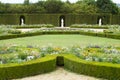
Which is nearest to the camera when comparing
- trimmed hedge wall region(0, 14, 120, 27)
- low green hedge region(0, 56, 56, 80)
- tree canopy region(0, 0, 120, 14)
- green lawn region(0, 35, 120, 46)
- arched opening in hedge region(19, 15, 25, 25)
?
low green hedge region(0, 56, 56, 80)

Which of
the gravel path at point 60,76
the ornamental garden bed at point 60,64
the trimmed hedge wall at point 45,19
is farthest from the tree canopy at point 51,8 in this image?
the gravel path at point 60,76

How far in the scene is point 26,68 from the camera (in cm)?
848

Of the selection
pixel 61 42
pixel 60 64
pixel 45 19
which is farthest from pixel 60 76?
pixel 45 19

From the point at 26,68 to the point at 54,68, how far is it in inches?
50.1

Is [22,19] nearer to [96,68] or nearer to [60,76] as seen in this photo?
[60,76]

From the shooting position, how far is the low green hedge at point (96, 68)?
8.13 m

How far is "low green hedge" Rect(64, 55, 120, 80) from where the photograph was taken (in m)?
8.13

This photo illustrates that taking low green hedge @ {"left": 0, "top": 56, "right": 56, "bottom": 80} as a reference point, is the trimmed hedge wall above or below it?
above

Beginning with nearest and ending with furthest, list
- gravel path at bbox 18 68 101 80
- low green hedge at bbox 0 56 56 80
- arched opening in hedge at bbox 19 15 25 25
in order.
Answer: low green hedge at bbox 0 56 56 80
gravel path at bbox 18 68 101 80
arched opening in hedge at bbox 19 15 25 25

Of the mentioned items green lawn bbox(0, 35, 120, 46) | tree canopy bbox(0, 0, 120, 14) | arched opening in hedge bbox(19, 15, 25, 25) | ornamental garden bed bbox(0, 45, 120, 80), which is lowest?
green lawn bbox(0, 35, 120, 46)

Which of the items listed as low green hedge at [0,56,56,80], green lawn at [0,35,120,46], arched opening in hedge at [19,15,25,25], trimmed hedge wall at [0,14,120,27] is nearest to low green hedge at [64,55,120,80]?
low green hedge at [0,56,56,80]

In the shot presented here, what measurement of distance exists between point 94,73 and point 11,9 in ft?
137

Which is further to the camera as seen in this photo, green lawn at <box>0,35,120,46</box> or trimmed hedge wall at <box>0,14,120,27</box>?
trimmed hedge wall at <box>0,14,120,27</box>

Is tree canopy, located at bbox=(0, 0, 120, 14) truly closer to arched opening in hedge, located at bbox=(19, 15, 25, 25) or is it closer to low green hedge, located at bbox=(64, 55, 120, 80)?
arched opening in hedge, located at bbox=(19, 15, 25, 25)
